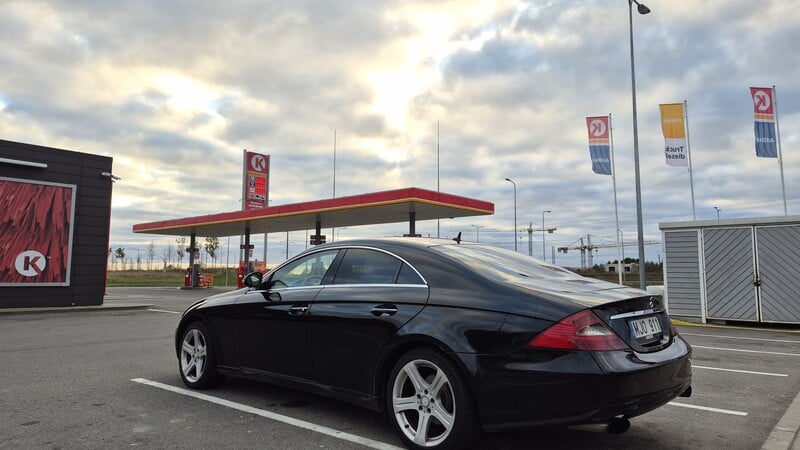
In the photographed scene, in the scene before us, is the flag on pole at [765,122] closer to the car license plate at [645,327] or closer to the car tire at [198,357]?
the car license plate at [645,327]

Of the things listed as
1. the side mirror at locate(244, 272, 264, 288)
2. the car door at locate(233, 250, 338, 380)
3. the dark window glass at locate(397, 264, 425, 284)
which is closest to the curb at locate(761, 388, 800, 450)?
the dark window glass at locate(397, 264, 425, 284)

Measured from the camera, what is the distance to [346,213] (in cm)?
2591

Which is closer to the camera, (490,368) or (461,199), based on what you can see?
(490,368)

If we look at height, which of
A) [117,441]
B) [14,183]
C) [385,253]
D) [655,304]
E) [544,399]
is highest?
[14,183]

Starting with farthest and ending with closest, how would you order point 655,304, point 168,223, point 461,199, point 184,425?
point 168,223 < point 461,199 < point 184,425 < point 655,304

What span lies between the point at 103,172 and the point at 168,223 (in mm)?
18527

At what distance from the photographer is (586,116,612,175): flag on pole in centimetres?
2214

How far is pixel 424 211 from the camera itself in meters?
24.7

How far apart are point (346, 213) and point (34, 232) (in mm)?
12953

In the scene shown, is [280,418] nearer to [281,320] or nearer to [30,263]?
[281,320]

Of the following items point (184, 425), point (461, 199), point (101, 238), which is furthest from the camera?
point (461, 199)

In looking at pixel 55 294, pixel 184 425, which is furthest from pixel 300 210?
pixel 184 425

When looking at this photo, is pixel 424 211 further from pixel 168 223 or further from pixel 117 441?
pixel 117 441

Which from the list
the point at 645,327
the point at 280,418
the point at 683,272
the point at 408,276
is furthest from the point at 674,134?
the point at 280,418
